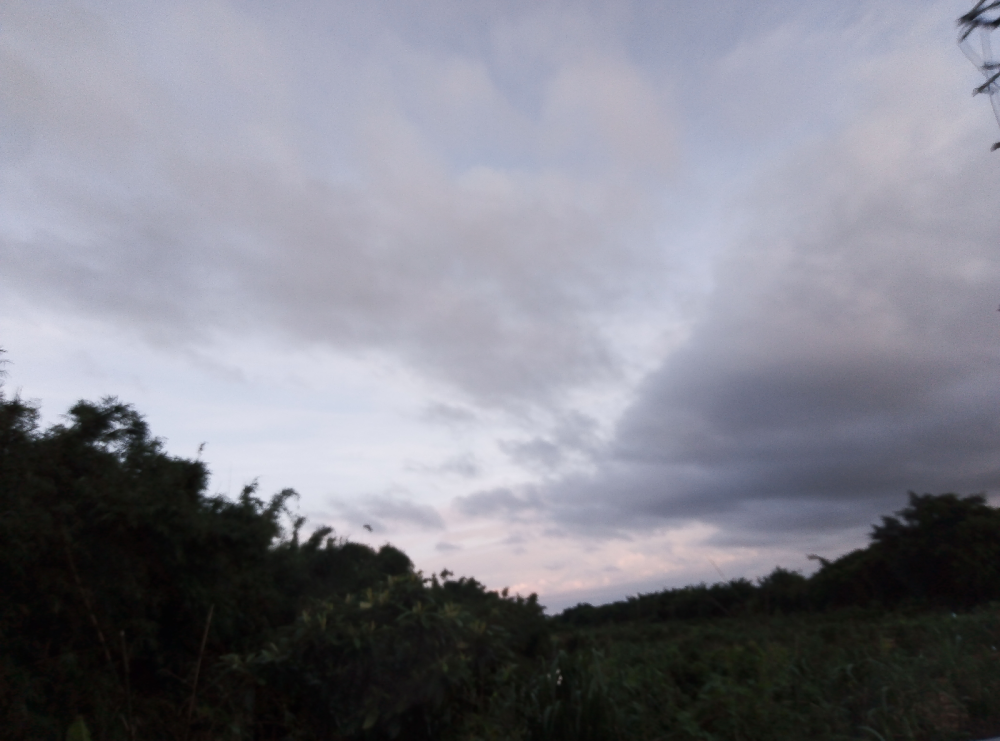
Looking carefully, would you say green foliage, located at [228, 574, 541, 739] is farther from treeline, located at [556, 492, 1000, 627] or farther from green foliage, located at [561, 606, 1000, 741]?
treeline, located at [556, 492, 1000, 627]

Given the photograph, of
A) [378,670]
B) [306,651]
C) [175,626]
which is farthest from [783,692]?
[175,626]

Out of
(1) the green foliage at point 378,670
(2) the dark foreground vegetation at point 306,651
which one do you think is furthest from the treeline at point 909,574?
(1) the green foliage at point 378,670

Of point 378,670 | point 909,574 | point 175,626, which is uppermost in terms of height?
point 909,574

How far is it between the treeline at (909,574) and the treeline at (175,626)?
22.3ft

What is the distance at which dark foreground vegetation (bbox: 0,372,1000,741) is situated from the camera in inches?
227

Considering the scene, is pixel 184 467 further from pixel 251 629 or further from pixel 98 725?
pixel 98 725

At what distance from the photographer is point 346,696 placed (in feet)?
26.1

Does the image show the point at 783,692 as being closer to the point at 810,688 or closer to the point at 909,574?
the point at 810,688

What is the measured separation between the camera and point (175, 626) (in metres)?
8.57

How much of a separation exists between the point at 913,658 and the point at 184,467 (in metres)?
8.36

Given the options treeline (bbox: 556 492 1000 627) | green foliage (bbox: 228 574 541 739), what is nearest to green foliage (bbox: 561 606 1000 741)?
green foliage (bbox: 228 574 541 739)

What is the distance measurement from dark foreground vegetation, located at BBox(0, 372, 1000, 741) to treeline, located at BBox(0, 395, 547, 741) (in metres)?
0.02

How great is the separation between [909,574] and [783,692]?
11.2 m

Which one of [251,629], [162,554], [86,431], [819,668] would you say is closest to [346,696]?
[251,629]
